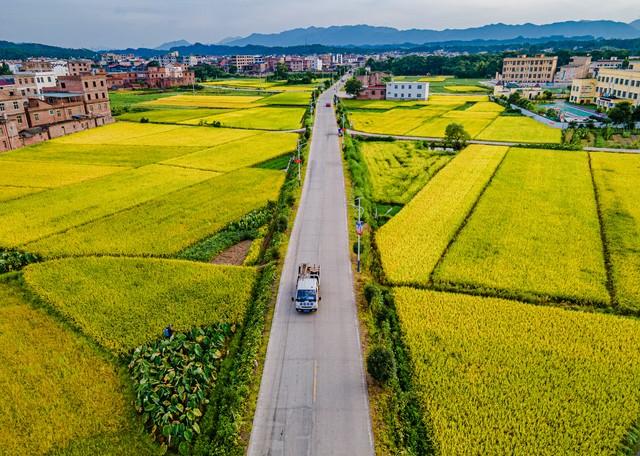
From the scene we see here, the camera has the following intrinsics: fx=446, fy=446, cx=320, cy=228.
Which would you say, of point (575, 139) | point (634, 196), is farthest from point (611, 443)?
point (575, 139)

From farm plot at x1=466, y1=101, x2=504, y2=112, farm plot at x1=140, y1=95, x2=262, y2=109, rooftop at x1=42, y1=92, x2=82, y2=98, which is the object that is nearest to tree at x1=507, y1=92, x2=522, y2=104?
farm plot at x1=466, y1=101, x2=504, y2=112

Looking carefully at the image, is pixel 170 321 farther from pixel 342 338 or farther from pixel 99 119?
pixel 99 119

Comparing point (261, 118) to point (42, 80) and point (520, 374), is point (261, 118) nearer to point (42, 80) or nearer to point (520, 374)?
point (42, 80)

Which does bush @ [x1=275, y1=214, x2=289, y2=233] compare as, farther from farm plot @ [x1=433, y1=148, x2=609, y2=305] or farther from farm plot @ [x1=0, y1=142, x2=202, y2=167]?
farm plot @ [x1=0, y1=142, x2=202, y2=167]

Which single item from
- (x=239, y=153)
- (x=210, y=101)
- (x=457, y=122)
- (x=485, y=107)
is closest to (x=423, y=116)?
(x=457, y=122)

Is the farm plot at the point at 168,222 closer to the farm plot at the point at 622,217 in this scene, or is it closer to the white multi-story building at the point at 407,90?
the farm plot at the point at 622,217
